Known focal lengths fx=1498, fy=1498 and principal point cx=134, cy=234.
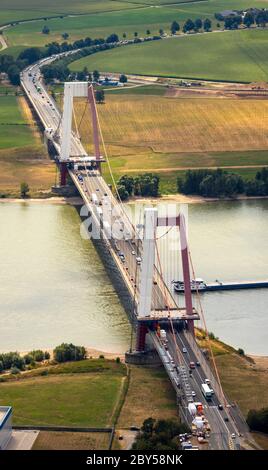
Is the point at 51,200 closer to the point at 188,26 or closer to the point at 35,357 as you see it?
the point at 35,357

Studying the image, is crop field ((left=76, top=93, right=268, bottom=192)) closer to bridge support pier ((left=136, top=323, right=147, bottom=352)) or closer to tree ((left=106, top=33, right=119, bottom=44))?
tree ((left=106, top=33, right=119, bottom=44))

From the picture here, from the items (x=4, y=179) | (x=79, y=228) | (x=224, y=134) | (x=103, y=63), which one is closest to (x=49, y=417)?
(x=79, y=228)

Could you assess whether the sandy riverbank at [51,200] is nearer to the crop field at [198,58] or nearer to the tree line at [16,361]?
the tree line at [16,361]

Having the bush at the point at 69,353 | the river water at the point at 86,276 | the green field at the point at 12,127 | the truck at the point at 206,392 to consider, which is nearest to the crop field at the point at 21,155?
the green field at the point at 12,127

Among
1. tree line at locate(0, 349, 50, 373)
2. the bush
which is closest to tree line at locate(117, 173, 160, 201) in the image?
the bush
